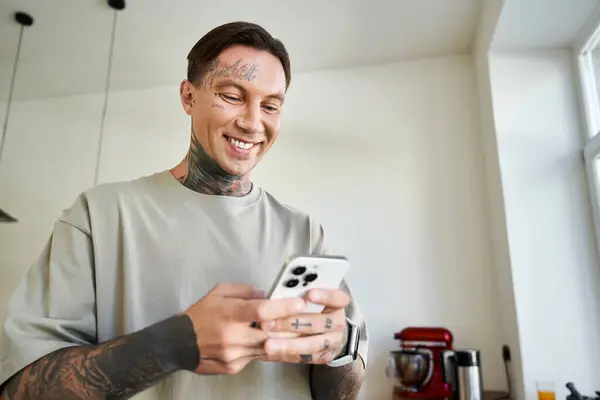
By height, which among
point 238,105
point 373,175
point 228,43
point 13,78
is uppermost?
point 13,78

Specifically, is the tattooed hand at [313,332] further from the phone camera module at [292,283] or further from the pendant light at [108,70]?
the pendant light at [108,70]

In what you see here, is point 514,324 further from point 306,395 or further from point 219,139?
point 219,139

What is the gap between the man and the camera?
0.59 meters

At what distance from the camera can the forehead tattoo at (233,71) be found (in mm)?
808

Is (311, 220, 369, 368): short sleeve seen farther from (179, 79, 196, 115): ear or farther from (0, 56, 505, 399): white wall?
(0, 56, 505, 399): white wall

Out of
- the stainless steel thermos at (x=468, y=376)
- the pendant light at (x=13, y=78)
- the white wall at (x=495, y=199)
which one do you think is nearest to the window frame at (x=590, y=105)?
the white wall at (x=495, y=199)

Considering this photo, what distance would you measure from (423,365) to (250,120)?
52.9 inches

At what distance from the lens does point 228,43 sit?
0.83 metres

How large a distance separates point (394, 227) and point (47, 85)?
221cm

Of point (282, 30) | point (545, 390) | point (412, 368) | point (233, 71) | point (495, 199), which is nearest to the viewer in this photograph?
point (233, 71)

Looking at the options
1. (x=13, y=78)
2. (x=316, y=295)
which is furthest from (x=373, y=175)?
(x=13, y=78)

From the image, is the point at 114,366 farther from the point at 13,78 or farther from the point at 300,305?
the point at 13,78

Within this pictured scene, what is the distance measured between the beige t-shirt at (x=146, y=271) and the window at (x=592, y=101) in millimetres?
1317

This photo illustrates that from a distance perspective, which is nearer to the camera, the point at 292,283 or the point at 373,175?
the point at 292,283
